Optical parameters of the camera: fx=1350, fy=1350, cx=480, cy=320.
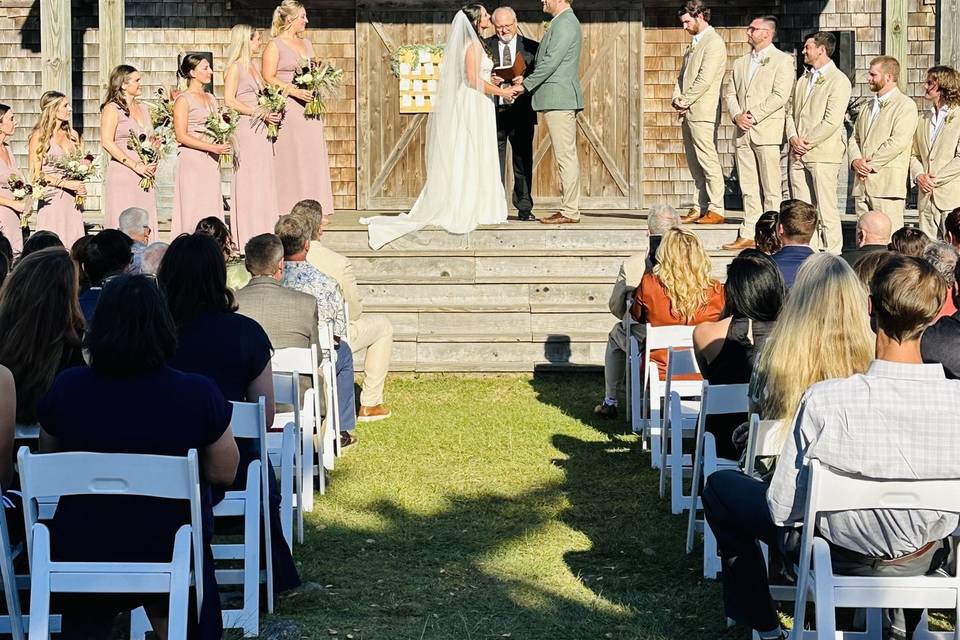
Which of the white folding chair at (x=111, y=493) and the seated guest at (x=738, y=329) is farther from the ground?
the seated guest at (x=738, y=329)

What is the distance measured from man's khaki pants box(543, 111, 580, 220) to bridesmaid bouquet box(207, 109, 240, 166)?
281cm

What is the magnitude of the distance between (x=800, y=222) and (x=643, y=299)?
0.99 metres

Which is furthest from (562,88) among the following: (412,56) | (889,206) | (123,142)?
(123,142)

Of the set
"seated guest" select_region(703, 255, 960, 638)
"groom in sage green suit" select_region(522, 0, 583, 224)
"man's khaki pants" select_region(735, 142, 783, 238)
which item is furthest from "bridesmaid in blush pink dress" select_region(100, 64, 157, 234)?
"seated guest" select_region(703, 255, 960, 638)

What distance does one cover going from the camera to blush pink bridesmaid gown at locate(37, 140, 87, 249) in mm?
10820

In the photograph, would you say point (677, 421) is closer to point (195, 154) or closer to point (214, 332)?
point (214, 332)

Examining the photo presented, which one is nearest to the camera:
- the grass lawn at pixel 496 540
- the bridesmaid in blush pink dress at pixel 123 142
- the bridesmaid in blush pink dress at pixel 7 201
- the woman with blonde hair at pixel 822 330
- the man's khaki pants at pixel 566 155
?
the woman with blonde hair at pixel 822 330

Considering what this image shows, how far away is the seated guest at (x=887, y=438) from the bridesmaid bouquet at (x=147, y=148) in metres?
7.63

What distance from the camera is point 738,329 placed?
19.3 feet

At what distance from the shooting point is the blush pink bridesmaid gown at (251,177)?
10.8 m

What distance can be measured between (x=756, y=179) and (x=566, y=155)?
1.65 m

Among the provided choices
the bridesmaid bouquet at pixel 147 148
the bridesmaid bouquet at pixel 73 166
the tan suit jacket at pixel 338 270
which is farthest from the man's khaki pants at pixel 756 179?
the bridesmaid bouquet at pixel 73 166

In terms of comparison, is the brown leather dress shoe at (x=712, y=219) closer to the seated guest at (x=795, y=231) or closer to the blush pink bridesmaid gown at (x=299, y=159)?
the blush pink bridesmaid gown at (x=299, y=159)

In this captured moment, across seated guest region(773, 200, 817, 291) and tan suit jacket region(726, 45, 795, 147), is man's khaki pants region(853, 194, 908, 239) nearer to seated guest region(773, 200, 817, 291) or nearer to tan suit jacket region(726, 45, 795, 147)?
tan suit jacket region(726, 45, 795, 147)
